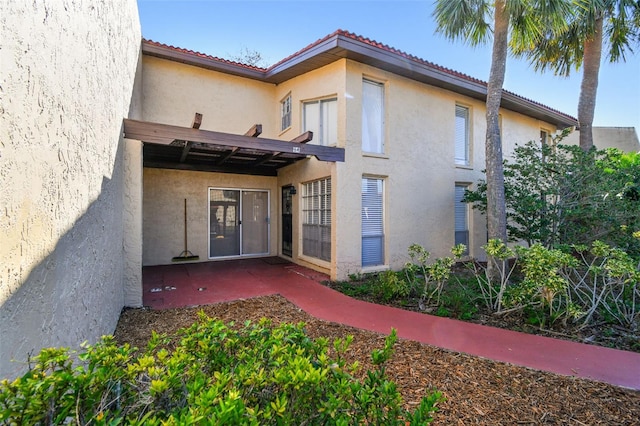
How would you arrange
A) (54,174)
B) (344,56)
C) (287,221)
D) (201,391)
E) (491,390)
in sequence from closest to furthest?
(201,391)
(54,174)
(491,390)
(344,56)
(287,221)

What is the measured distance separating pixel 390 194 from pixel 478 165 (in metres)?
4.24

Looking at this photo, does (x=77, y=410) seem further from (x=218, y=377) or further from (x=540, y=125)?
(x=540, y=125)

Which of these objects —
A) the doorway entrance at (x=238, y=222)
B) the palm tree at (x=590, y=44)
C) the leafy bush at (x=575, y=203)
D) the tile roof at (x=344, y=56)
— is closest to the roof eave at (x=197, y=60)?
the tile roof at (x=344, y=56)

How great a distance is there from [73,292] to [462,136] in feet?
35.8

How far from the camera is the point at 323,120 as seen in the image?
332 inches

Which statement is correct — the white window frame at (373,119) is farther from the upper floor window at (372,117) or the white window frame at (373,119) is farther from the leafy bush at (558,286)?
the leafy bush at (558,286)

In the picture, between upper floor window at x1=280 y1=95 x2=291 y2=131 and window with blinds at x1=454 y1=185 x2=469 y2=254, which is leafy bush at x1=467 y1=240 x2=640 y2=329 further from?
upper floor window at x1=280 y1=95 x2=291 y2=131

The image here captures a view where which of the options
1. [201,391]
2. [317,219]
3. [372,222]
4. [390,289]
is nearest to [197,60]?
[317,219]

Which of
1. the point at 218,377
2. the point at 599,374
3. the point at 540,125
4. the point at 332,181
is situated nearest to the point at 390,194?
the point at 332,181

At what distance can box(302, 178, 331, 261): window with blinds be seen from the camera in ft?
26.6

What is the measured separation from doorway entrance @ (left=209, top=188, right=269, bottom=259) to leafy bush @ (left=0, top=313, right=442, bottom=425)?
8.75m

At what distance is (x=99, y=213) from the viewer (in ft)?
11.7

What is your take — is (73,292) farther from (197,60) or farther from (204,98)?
(197,60)

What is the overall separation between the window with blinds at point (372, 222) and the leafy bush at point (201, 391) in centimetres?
638
